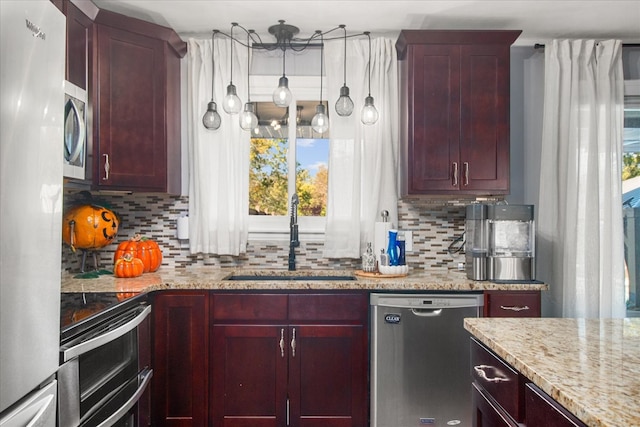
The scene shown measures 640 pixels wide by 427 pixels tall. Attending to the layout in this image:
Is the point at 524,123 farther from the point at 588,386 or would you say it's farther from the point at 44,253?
the point at 44,253

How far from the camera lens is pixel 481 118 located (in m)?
2.85

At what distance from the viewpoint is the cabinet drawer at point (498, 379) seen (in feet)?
3.71

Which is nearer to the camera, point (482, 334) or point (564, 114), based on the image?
point (482, 334)

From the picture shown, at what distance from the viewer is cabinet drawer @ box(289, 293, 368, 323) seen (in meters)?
2.56

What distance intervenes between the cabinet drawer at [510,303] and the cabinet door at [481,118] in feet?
2.23

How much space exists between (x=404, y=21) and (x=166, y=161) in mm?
1769

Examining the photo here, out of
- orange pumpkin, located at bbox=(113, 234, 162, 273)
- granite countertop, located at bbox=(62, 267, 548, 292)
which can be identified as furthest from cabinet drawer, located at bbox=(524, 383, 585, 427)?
orange pumpkin, located at bbox=(113, 234, 162, 273)

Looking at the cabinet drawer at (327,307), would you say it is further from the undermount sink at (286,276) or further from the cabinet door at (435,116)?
the cabinet door at (435,116)

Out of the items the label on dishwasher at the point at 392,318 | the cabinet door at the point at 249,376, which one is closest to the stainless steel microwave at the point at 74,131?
the cabinet door at the point at 249,376

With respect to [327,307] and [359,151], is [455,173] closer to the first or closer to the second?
[359,151]

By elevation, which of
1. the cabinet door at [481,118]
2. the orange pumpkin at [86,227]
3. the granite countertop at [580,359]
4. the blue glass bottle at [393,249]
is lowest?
the granite countertop at [580,359]

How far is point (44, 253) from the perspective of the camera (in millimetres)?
1229

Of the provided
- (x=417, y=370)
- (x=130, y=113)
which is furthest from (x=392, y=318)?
(x=130, y=113)

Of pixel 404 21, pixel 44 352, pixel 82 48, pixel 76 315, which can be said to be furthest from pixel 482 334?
pixel 82 48
